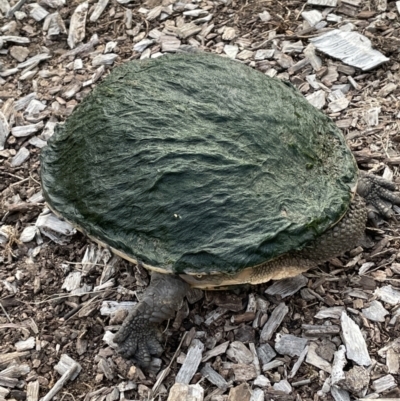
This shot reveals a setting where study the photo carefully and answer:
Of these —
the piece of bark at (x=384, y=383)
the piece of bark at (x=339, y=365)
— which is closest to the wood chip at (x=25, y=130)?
the piece of bark at (x=339, y=365)

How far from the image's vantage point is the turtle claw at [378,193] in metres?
3.14

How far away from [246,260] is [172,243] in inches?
14.6

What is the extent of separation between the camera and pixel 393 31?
13.7 feet

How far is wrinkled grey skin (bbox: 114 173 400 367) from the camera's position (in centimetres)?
278

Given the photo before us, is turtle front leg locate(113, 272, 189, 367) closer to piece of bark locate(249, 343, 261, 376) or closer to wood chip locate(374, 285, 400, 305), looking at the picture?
piece of bark locate(249, 343, 261, 376)

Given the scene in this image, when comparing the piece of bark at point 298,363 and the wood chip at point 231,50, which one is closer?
the piece of bark at point 298,363

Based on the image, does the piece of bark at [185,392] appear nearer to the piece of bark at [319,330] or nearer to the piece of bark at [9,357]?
the piece of bark at [319,330]

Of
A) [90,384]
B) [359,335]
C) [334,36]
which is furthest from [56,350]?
[334,36]

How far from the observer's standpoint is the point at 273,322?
286 cm

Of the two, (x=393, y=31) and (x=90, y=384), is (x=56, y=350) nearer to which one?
(x=90, y=384)

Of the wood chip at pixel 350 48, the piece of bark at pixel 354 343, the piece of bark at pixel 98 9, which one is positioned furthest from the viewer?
the piece of bark at pixel 98 9

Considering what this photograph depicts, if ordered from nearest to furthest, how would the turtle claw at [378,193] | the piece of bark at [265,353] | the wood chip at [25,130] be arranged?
1. the piece of bark at [265,353]
2. the turtle claw at [378,193]
3. the wood chip at [25,130]

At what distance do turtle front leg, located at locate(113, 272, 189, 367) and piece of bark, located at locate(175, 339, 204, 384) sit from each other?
144 millimetres

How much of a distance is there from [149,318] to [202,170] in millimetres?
796
